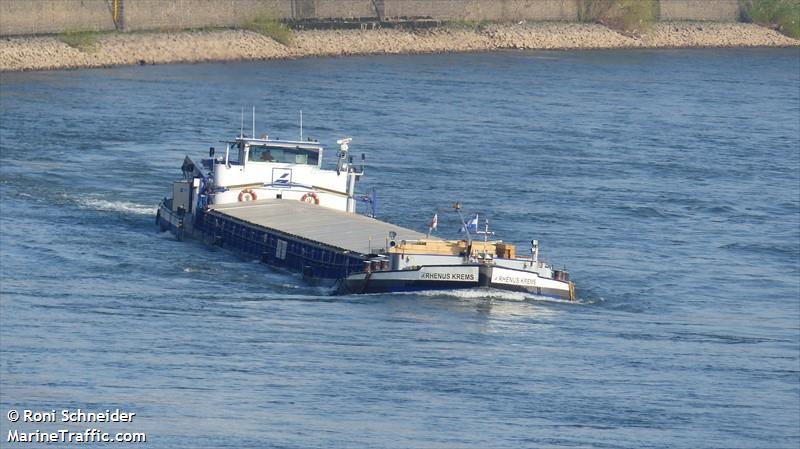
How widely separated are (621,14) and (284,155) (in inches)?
3888

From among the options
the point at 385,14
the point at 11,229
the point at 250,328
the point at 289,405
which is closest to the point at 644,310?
the point at 250,328

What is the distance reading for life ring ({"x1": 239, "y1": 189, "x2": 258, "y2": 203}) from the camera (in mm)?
57688

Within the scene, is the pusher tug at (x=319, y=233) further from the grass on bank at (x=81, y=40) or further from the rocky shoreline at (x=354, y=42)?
the grass on bank at (x=81, y=40)

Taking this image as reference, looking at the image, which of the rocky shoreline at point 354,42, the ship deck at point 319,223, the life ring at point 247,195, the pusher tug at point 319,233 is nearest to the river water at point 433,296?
the pusher tug at point 319,233

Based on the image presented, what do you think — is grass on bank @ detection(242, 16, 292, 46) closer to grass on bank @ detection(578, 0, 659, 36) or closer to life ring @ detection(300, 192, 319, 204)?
grass on bank @ detection(578, 0, 659, 36)

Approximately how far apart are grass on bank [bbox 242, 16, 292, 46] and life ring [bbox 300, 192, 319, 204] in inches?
2808

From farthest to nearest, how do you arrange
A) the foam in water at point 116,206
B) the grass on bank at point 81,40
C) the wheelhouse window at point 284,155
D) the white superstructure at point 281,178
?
the grass on bank at point 81,40 → the foam in water at point 116,206 → the white superstructure at point 281,178 → the wheelhouse window at point 284,155

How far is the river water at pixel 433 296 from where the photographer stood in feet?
119

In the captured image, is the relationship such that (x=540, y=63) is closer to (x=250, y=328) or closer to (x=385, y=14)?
(x=385, y=14)

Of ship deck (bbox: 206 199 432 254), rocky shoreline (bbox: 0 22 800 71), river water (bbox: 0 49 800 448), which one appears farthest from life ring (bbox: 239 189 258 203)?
rocky shoreline (bbox: 0 22 800 71)

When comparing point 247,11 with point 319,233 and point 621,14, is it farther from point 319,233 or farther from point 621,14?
point 319,233

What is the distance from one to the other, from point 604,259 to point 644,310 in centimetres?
690

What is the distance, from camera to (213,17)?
128500mm

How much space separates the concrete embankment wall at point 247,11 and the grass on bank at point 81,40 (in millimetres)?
2000
